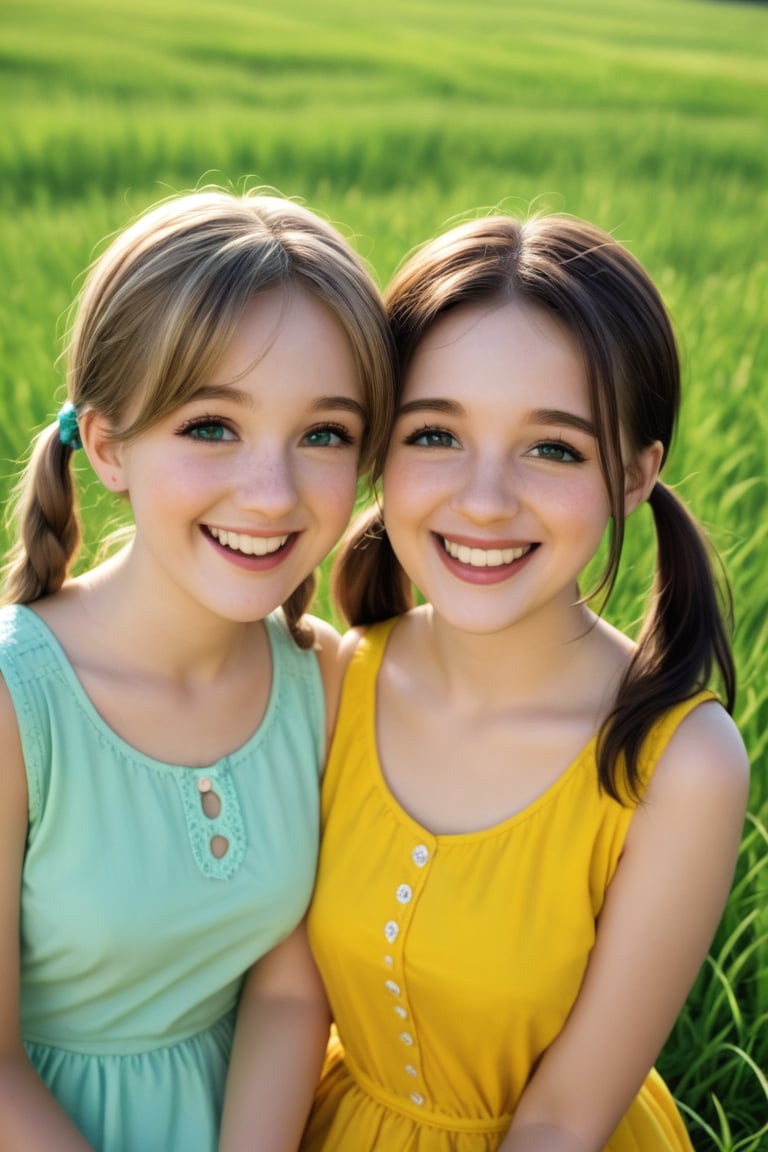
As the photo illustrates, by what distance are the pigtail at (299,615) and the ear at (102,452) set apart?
0.35m

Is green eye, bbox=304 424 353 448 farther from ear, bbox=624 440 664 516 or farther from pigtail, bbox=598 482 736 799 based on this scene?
pigtail, bbox=598 482 736 799

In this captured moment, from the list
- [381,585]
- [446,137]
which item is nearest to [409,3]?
[446,137]

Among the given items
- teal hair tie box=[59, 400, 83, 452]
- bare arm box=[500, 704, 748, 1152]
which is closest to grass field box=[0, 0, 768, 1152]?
bare arm box=[500, 704, 748, 1152]

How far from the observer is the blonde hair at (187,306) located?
5.00 feet

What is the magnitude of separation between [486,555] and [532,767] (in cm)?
31

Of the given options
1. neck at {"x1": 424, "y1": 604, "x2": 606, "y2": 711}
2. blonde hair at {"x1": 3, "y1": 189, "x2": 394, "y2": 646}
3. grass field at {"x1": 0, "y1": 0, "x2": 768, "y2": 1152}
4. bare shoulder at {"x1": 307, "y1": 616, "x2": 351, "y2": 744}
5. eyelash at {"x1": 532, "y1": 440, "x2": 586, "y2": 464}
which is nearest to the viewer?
blonde hair at {"x1": 3, "y1": 189, "x2": 394, "y2": 646}

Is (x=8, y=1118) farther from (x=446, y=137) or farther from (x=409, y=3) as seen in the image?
(x=409, y=3)

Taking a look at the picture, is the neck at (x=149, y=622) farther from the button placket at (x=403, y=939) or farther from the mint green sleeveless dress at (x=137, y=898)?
the button placket at (x=403, y=939)

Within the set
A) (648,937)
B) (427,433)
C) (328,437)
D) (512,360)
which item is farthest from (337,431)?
(648,937)

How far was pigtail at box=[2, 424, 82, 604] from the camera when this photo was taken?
1727 millimetres

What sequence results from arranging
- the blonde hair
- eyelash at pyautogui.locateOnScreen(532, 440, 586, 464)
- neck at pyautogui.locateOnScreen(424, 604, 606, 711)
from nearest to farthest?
1. the blonde hair
2. eyelash at pyautogui.locateOnScreen(532, 440, 586, 464)
3. neck at pyautogui.locateOnScreen(424, 604, 606, 711)

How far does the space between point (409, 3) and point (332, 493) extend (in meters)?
13.1

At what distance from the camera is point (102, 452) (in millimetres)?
1678

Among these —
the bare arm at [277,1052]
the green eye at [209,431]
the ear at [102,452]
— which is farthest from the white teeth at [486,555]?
the bare arm at [277,1052]
